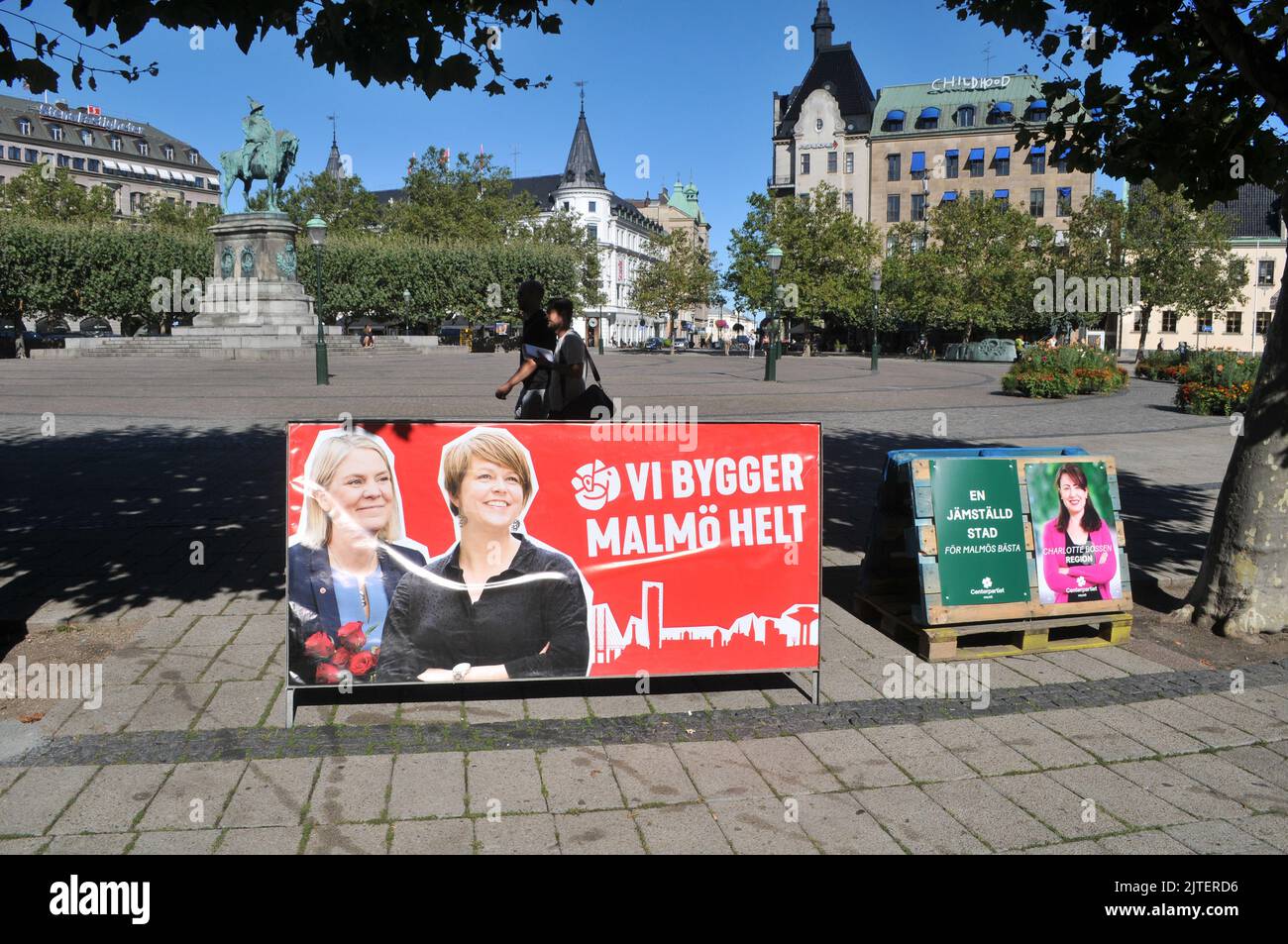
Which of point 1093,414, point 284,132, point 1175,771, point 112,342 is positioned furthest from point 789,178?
point 1175,771

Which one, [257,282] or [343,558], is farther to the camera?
[257,282]

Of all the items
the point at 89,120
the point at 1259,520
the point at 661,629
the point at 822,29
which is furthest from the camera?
the point at 89,120

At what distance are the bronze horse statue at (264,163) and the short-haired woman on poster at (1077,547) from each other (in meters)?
41.4

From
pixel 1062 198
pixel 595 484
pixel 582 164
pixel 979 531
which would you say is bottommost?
pixel 979 531

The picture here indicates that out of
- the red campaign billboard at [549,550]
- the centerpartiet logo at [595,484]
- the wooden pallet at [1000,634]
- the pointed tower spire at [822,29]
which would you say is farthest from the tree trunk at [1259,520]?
the pointed tower spire at [822,29]

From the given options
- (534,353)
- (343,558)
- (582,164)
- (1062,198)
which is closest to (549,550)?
(343,558)

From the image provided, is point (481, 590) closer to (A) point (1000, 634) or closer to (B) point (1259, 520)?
(A) point (1000, 634)

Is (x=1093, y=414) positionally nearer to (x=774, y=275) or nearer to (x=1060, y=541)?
(x=774, y=275)

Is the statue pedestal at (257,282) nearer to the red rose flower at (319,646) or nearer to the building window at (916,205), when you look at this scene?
the red rose flower at (319,646)

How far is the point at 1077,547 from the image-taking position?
230 inches

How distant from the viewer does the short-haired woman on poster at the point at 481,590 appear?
4594 millimetres

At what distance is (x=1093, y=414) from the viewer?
806 inches

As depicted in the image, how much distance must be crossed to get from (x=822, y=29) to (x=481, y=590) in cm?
9223
